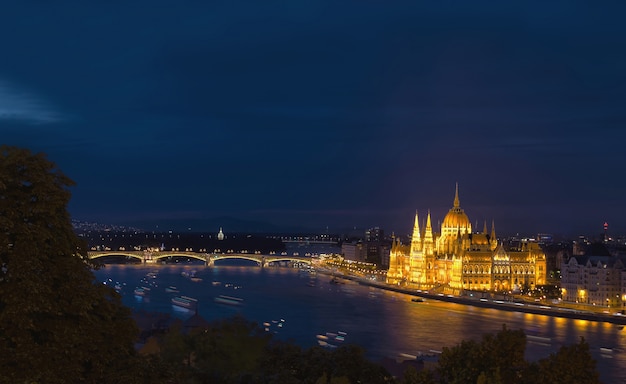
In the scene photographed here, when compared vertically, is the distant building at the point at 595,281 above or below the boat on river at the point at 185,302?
above

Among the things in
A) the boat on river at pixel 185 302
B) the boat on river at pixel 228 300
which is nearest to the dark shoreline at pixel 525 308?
the boat on river at pixel 228 300

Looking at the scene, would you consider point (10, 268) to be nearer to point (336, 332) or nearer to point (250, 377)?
point (250, 377)

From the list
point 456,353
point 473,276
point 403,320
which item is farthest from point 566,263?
point 456,353

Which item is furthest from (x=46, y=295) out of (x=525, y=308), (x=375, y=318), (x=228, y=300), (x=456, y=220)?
(x=456, y=220)

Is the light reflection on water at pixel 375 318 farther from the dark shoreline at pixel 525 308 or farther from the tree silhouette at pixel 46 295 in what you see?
the tree silhouette at pixel 46 295

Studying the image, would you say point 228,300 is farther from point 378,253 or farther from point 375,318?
point 378,253
